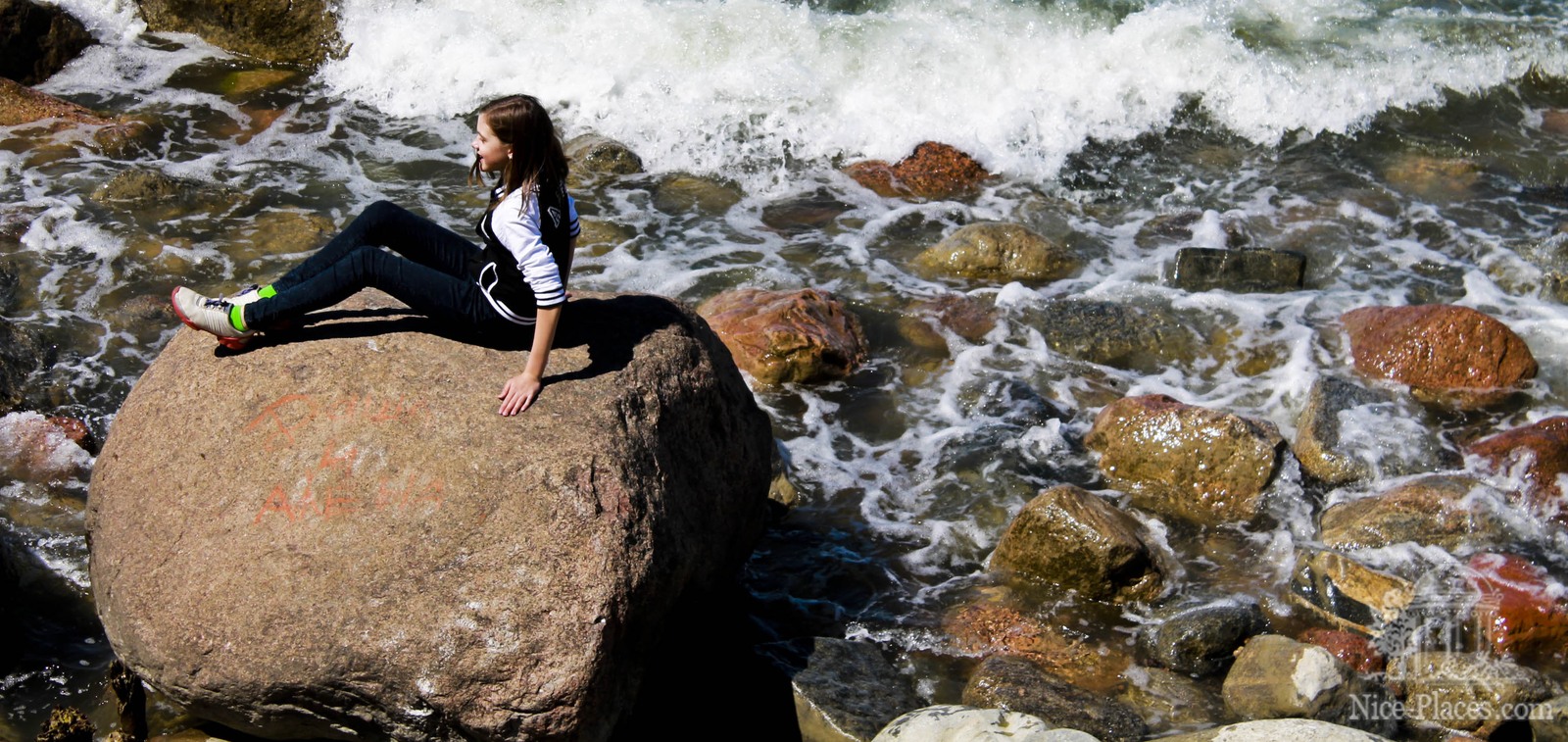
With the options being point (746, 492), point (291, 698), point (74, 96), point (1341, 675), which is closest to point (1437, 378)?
point (1341, 675)

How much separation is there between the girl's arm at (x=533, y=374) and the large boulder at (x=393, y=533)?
0.05 m

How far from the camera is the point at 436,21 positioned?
1218 centimetres

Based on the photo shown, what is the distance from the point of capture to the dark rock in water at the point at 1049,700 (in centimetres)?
480

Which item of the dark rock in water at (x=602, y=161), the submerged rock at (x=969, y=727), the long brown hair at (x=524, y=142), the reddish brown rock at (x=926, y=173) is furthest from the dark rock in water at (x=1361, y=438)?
the dark rock in water at (x=602, y=161)

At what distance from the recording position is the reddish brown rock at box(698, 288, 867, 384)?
746 cm

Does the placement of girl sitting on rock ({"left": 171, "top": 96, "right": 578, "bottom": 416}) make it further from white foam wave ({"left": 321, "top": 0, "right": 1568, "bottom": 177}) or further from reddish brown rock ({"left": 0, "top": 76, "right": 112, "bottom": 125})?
reddish brown rock ({"left": 0, "top": 76, "right": 112, "bottom": 125})

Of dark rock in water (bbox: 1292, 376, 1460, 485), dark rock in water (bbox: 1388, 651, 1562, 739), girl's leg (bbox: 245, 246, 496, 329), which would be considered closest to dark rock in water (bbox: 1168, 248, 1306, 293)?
dark rock in water (bbox: 1292, 376, 1460, 485)

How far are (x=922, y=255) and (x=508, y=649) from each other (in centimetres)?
568

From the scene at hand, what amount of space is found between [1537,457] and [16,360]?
843cm

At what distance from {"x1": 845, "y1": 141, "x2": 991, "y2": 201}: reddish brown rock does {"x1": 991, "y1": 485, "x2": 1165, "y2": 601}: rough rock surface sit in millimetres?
Result: 4672

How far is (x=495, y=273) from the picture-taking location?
4754mm

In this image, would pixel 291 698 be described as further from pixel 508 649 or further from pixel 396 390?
pixel 396 390

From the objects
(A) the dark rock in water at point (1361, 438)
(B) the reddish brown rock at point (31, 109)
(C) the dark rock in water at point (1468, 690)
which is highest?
(B) the reddish brown rock at point (31, 109)

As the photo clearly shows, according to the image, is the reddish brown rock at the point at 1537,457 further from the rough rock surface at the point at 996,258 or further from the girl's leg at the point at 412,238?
the girl's leg at the point at 412,238
